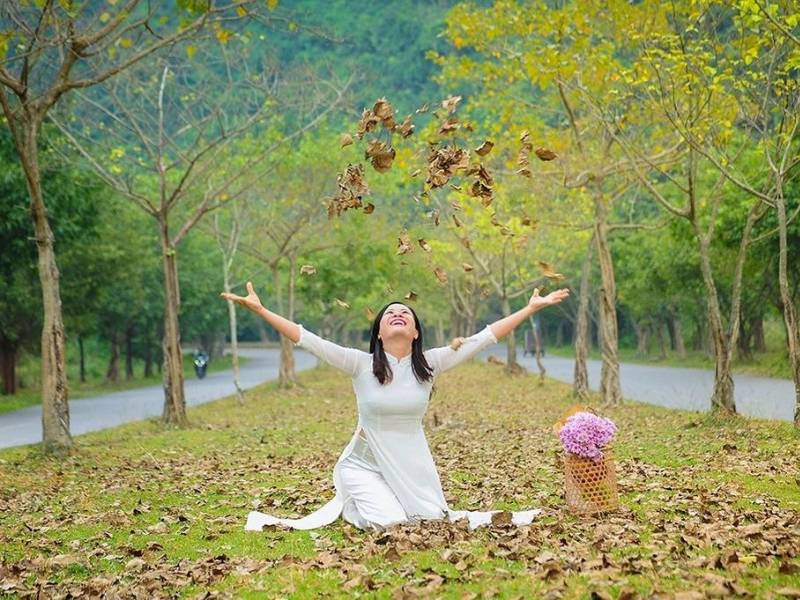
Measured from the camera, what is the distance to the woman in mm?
9633

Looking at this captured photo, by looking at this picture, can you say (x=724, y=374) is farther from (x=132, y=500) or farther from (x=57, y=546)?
(x=57, y=546)

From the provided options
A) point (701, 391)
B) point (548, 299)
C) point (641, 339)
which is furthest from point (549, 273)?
point (641, 339)

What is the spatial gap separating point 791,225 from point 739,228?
189 centimetres

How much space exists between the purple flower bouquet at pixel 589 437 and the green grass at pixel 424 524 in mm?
588

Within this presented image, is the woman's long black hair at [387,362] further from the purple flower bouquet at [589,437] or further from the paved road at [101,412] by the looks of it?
the paved road at [101,412]

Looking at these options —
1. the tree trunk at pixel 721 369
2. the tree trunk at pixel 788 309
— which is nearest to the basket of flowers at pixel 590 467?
the tree trunk at pixel 788 309

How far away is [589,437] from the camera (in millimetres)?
9508

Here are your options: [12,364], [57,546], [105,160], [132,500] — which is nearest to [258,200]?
[12,364]

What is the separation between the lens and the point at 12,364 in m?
39.5

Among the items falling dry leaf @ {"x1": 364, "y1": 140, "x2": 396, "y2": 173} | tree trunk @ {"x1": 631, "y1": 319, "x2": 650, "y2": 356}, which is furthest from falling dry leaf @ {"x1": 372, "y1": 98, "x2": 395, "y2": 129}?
tree trunk @ {"x1": 631, "y1": 319, "x2": 650, "y2": 356}

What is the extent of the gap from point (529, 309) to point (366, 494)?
213cm

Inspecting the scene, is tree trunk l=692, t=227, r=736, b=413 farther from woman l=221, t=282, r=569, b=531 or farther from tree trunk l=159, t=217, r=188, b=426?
tree trunk l=159, t=217, r=188, b=426

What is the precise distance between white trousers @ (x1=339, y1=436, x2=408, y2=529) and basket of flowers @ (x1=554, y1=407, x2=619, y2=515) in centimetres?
149

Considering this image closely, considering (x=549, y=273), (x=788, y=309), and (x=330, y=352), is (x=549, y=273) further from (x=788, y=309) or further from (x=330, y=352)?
(x=788, y=309)
